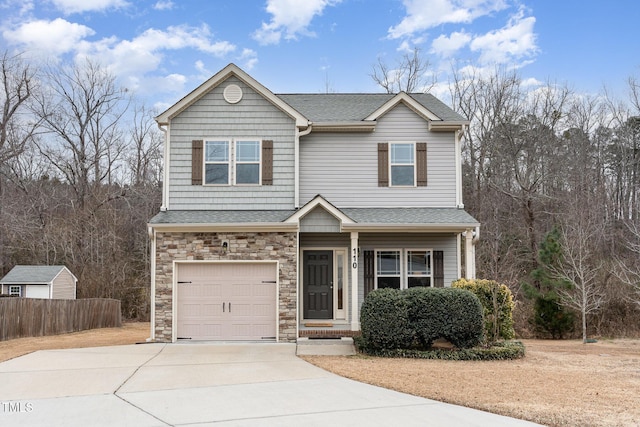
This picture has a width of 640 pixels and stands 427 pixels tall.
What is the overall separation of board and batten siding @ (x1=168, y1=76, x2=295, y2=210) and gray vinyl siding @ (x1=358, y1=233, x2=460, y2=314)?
243 cm

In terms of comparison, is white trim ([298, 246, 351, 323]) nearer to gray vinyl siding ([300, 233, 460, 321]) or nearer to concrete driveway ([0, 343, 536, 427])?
gray vinyl siding ([300, 233, 460, 321])

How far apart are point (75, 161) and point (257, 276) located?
23429mm

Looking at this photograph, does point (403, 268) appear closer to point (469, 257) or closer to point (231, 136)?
point (469, 257)

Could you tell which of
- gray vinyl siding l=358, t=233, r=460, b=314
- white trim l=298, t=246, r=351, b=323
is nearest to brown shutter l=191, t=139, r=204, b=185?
white trim l=298, t=246, r=351, b=323

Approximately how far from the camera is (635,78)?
30.3m

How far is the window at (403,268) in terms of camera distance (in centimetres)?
1661

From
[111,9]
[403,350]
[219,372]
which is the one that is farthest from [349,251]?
[111,9]

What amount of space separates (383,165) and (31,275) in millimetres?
19393

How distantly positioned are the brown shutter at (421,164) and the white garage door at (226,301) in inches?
188

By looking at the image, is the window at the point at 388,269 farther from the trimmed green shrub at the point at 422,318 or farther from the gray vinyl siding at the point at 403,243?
the trimmed green shrub at the point at 422,318

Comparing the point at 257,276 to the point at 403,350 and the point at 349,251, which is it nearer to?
the point at 349,251

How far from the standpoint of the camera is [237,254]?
15.5m

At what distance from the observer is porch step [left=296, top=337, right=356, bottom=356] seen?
13.5 metres

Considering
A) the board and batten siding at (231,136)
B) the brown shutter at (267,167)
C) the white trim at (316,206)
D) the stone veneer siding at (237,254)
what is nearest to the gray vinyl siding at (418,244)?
the white trim at (316,206)
